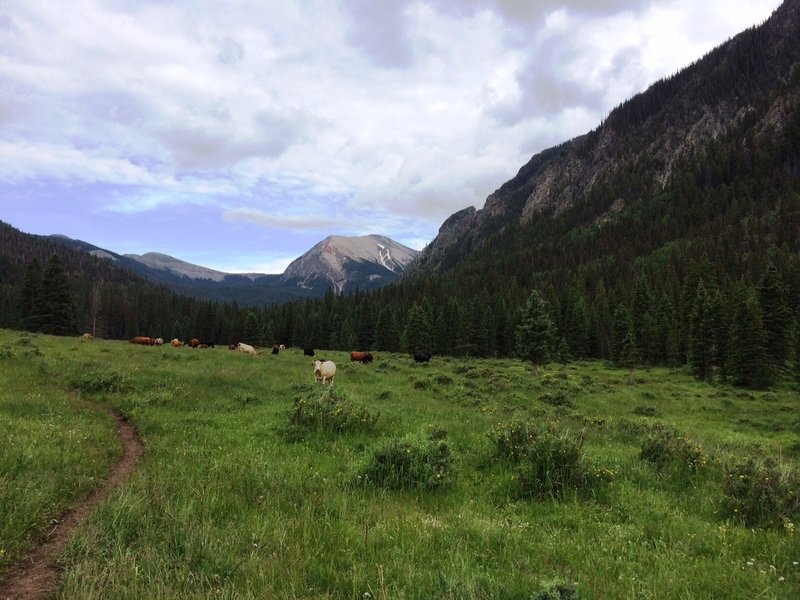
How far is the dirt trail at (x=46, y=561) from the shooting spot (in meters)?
5.27

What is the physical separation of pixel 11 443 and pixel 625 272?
524ft

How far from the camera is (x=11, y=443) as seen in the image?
32.3 feet

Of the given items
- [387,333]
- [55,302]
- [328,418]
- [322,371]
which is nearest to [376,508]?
[328,418]

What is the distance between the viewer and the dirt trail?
5270 millimetres

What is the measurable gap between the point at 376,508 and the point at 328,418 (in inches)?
263

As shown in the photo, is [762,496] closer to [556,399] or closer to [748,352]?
[556,399]

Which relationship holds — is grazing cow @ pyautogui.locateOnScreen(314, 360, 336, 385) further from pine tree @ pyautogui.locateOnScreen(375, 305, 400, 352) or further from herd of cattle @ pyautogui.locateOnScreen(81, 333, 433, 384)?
pine tree @ pyautogui.locateOnScreen(375, 305, 400, 352)

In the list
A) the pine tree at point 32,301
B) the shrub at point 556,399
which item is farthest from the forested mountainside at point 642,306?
the pine tree at point 32,301

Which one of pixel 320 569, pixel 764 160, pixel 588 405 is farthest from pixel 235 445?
pixel 764 160

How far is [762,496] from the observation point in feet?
28.0

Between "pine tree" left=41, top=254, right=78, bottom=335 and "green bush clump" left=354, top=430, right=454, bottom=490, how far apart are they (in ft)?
271

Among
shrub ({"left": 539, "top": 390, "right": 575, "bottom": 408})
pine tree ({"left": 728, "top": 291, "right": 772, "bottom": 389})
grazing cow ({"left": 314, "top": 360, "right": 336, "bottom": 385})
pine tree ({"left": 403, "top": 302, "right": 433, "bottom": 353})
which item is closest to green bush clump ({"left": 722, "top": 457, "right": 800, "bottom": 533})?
grazing cow ({"left": 314, "top": 360, "right": 336, "bottom": 385})

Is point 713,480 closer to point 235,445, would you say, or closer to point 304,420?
point 304,420

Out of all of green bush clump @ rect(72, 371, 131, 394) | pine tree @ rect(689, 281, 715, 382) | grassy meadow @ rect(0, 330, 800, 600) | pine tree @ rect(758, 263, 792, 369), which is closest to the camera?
grassy meadow @ rect(0, 330, 800, 600)
